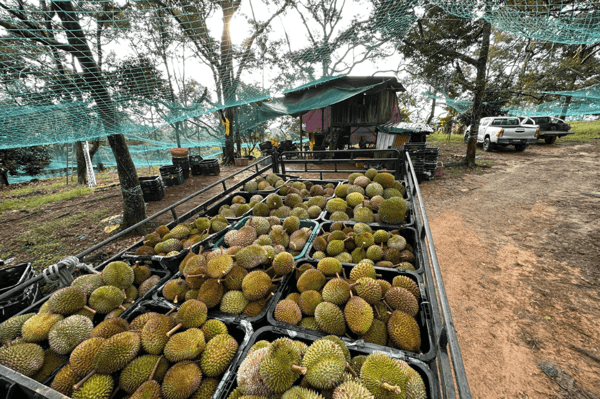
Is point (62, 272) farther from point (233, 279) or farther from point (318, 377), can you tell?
point (318, 377)

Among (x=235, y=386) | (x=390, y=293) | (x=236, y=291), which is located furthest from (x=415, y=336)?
(x=236, y=291)

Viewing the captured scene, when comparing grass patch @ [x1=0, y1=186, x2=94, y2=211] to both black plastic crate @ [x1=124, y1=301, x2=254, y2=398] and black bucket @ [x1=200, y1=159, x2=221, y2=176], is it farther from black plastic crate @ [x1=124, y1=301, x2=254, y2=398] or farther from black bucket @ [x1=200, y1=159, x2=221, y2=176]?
black plastic crate @ [x1=124, y1=301, x2=254, y2=398]

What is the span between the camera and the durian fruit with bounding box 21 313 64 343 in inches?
52.3

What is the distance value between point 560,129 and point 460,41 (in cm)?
1157

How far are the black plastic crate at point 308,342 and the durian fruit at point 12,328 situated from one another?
1435mm

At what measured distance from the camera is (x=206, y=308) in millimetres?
1441

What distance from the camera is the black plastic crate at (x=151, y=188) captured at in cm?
732

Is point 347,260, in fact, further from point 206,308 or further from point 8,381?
point 8,381

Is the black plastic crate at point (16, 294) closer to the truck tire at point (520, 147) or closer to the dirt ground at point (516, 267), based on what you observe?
the dirt ground at point (516, 267)

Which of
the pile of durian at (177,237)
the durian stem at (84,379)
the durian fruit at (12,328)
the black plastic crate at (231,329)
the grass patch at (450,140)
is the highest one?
the grass patch at (450,140)

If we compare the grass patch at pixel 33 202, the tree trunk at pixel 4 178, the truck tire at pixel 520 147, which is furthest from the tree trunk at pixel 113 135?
the truck tire at pixel 520 147

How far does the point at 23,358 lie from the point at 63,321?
20 centimetres

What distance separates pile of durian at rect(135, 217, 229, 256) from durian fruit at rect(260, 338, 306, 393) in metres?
1.43

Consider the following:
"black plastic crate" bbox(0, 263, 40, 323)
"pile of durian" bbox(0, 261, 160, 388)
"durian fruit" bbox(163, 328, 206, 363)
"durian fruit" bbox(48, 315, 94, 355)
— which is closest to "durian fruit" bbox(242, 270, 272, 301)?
"durian fruit" bbox(163, 328, 206, 363)
